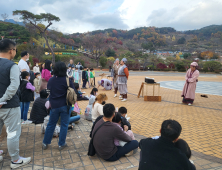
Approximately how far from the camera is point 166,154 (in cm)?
157

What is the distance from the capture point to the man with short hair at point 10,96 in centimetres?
225

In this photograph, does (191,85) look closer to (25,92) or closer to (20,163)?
(25,92)

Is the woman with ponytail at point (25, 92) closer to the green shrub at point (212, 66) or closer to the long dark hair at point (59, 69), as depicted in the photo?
the long dark hair at point (59, 69)

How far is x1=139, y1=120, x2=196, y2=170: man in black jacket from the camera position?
1.54m

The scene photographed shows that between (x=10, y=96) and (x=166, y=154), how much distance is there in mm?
2103

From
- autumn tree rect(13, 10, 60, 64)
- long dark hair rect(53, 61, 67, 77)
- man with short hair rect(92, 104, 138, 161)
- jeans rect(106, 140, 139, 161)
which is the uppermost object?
autumn tree rect(13, 10, 60, 64)

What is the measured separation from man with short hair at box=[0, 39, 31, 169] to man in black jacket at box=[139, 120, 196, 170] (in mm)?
1876

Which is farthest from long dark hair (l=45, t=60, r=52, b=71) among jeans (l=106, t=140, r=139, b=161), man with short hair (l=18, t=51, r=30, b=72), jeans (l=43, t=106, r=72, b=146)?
jeans (l=106, t=140, r=139, b=161)

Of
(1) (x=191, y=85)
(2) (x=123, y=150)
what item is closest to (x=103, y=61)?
(1) (x=191, y=85)

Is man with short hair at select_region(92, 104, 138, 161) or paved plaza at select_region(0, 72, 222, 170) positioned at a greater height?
man with short hair at select_region(92, 104, 138, 161)

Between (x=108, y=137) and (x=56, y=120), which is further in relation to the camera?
(x=56, y=120)

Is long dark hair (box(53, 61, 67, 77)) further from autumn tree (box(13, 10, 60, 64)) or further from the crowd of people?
autumn tree (box(13, 10, 60, 64))

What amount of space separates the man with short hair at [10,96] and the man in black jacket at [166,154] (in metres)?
1.88

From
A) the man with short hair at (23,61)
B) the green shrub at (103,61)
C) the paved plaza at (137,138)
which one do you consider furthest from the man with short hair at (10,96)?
the green shrub at (103,61)
